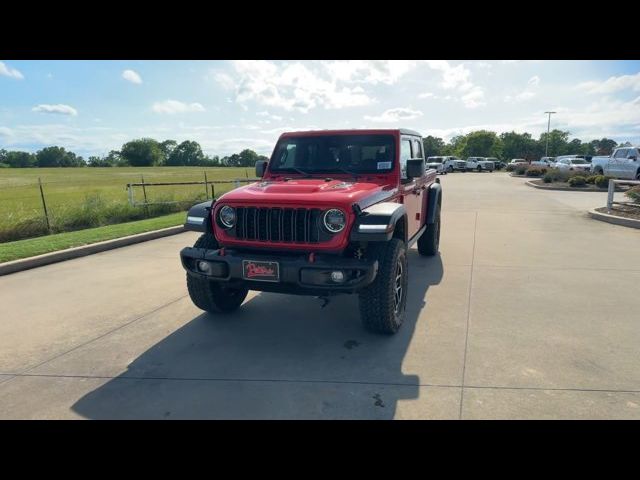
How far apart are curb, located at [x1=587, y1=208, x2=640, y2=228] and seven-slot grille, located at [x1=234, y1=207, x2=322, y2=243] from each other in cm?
945

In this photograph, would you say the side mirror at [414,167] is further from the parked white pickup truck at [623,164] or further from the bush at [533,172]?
the bush at [533,172]

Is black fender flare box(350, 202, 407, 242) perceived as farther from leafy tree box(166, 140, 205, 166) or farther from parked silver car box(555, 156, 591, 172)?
leafy tree box(166, 140, 205, 166)

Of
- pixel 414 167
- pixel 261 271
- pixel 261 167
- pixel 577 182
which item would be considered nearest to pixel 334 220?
pixel 261 271

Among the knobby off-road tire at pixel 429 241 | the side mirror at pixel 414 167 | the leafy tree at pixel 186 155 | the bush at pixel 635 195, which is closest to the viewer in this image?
the side mirror at pixel 414 167

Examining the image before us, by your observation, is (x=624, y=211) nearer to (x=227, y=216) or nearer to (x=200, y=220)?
(x=227, y=216)

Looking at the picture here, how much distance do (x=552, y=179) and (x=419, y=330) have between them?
23110 millimetres

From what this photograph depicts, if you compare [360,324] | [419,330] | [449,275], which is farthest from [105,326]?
[449,275]

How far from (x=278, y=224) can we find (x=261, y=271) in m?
0.44

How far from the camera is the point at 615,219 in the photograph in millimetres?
10266

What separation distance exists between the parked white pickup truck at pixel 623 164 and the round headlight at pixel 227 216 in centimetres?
2325

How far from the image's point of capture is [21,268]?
6.64m

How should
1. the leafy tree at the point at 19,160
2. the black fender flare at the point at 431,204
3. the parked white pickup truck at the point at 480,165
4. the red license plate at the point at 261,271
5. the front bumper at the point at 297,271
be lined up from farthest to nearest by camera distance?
the leafy tree at the point at 19,160 → the parked white pickup truck at the point at 480,165 → the black fender flare at the point at 431,204 → the red license plate at the point at 261,271 → the front bumper at the point at 297,271

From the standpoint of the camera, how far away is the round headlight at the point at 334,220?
140 inches

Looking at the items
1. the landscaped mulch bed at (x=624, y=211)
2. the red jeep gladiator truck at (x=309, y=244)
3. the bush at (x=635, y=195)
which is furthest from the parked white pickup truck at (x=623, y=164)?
the red jeep gladiator truck at (x=309, y=244)
